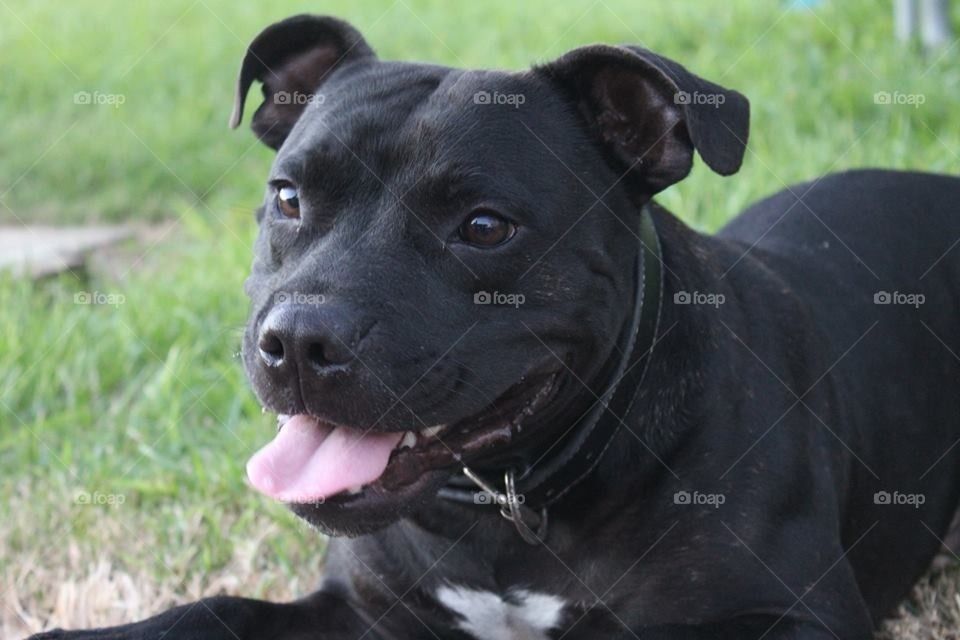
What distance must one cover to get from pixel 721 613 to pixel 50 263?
5.32 metres

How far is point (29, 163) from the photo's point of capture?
9.78 m

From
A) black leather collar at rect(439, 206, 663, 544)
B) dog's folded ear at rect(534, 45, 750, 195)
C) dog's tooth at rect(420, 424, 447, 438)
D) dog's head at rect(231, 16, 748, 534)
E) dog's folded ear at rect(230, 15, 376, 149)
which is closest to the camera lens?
dog's head at rect(231, 16, 748, 534)

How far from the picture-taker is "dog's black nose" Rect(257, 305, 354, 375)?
3.20 m

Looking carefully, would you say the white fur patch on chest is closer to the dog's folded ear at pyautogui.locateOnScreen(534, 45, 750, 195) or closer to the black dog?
the black dog

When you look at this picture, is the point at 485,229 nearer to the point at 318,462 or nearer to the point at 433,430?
the point at 433,430

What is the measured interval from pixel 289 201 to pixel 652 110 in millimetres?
984

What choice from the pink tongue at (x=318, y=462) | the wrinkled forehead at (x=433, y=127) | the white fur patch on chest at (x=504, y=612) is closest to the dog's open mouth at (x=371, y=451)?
the pink tongue at (x=318, y=462)

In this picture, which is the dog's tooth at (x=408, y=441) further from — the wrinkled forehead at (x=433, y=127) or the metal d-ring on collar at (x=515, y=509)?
the wrinkled forehead at (x=433, y=127)

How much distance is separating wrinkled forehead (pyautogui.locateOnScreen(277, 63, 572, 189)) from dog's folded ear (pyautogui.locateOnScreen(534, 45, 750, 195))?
0.08m

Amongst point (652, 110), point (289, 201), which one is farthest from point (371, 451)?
point (652, 110)

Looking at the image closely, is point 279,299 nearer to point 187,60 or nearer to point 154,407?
point 154,407

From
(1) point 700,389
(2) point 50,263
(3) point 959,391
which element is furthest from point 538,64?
(2) point 50,263

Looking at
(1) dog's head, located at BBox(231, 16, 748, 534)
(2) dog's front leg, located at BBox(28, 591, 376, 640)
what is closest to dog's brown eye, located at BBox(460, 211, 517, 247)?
(1) dog's head, located at BBox(231, 16, 748, 534)

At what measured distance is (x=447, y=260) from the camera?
349 centimetres
